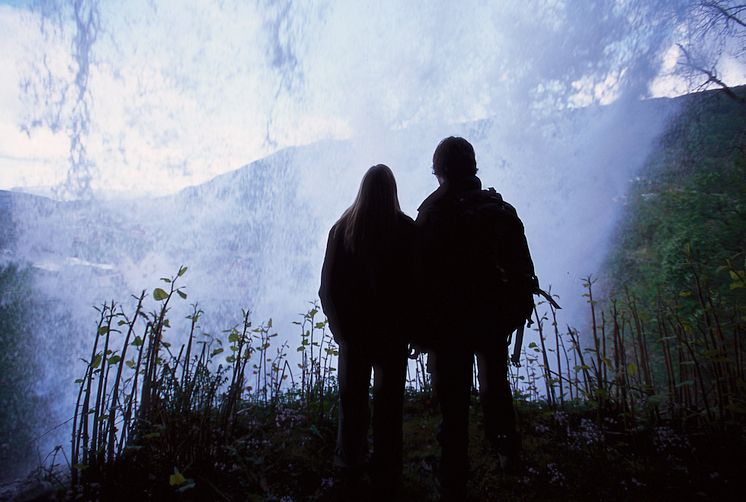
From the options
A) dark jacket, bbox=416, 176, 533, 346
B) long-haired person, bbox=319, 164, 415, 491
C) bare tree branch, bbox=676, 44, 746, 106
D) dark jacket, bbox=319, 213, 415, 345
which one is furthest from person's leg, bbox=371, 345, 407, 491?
bare tree branch, bbox=676, 44, 746, 106

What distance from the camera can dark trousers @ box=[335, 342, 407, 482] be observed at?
1.67 metres

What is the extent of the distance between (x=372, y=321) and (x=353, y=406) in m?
0.47

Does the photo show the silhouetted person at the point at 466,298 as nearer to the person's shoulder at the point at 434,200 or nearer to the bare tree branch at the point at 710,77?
the person's shoulder at the point at 434,200

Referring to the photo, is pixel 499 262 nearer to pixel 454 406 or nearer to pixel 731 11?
pixel 454 406

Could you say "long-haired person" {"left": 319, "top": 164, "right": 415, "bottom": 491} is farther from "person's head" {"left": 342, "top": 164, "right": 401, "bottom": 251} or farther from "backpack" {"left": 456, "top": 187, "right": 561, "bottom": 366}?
"backpack" {"left": 456, "top": 187, "right": 561, "bottom": 366}

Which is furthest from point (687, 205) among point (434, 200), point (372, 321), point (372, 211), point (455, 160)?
point (372, 321)

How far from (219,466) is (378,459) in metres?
1.02

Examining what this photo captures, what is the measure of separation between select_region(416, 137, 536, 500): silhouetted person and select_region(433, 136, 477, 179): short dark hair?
2.9 inches

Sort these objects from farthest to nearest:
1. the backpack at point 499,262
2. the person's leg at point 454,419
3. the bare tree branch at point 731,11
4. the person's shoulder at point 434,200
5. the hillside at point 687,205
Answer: the bare tree branch at point 731,11, the hillside at point 687,205, the person's shoulder at point 434,200, the backpack at point 499,262, the person's leg at point 454,419

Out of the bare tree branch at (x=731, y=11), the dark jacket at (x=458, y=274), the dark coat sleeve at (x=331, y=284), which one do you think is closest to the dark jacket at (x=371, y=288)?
the dark coat sleeve at (x=331, y=284)

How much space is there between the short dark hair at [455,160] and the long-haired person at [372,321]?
40 cm

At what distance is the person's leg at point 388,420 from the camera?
1669 mm

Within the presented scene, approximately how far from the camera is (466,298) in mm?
1735

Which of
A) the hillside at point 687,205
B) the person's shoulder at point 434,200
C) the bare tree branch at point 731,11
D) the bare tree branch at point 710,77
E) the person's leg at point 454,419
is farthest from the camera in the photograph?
the bare tree branch at point 710,77
